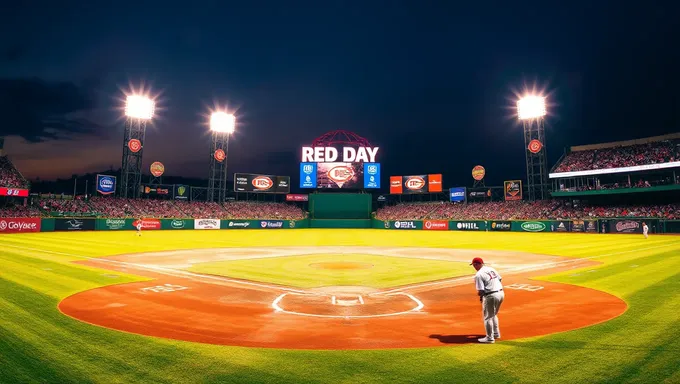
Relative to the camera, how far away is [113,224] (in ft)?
164

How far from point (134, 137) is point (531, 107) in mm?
66747

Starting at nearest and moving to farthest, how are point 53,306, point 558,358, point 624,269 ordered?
point 558,358, point 53,306, point 624,269

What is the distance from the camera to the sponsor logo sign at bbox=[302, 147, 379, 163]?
7231 centimetres

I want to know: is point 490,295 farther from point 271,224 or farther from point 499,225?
point 271,224

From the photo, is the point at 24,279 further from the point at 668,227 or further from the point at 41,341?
the point at 668,227

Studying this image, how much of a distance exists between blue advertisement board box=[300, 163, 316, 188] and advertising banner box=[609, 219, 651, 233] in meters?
46.1

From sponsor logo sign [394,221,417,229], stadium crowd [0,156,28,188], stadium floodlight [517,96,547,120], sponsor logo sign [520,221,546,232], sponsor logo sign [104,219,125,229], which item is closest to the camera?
stadium crowd [0,156,28,188]

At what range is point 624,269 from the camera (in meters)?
16.9

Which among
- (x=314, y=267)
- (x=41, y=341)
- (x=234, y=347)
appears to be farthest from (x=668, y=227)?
(x=41, y=341)

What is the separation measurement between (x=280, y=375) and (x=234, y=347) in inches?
68.8

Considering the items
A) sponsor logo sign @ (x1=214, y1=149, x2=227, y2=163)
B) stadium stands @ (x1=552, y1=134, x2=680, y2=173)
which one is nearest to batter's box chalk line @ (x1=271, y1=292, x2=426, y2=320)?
stadium stands @ (x1=552, y1=134, x2=680, y2=173)

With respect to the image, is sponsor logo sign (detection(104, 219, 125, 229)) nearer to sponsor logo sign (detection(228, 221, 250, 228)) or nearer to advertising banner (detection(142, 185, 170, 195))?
sponsor logo sign (detection(228, 221, 250, 228))

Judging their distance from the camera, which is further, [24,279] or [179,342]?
[24,279]

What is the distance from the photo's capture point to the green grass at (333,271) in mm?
14688
